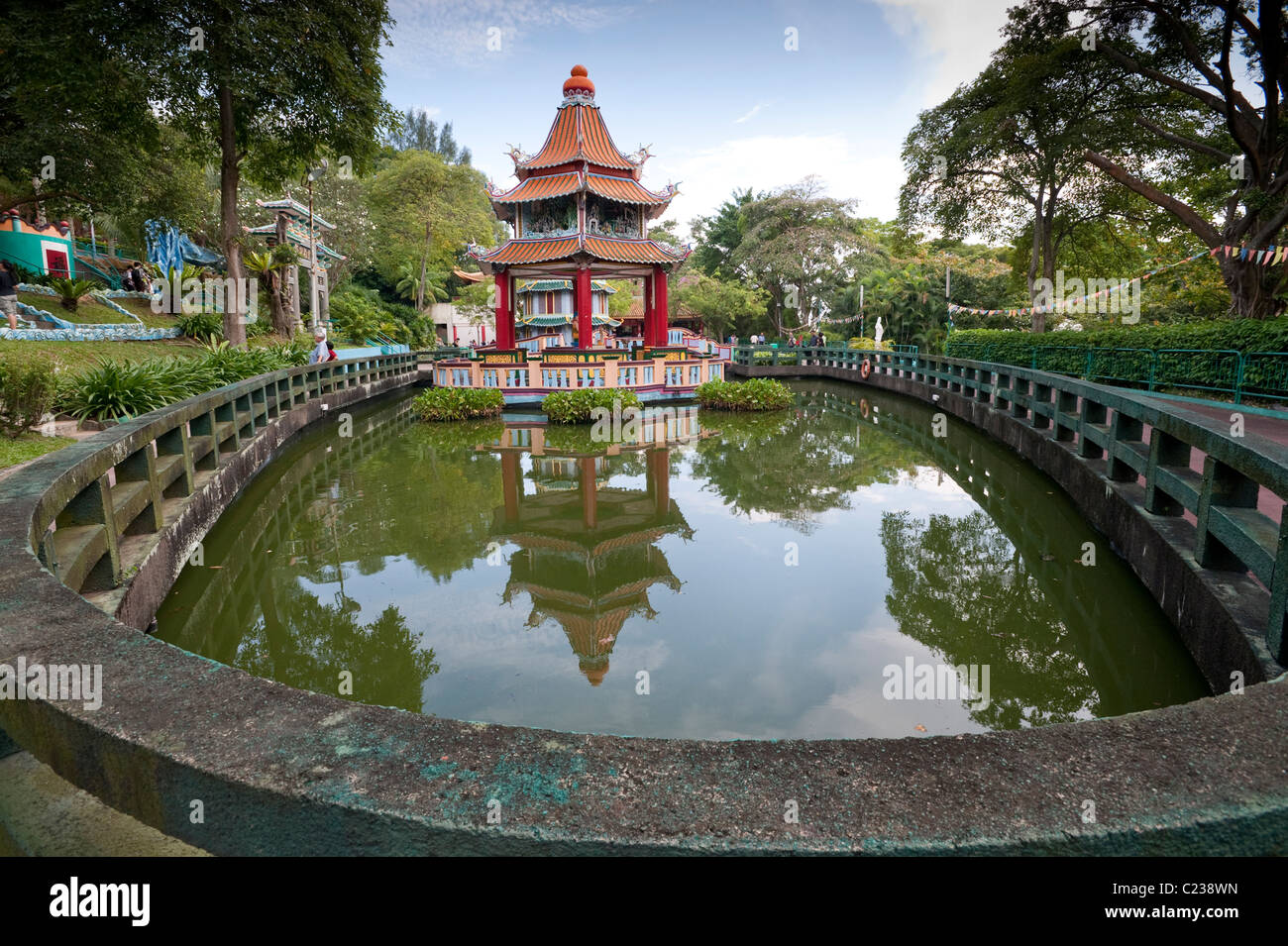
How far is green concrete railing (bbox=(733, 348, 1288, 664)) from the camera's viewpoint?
3.51m

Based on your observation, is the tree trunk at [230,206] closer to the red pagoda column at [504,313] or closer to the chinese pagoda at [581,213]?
the chinese pagoda at [581,213]

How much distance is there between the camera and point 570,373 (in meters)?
18.7

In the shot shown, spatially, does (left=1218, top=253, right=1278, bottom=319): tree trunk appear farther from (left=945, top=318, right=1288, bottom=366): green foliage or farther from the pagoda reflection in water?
the pagoda reflection in water

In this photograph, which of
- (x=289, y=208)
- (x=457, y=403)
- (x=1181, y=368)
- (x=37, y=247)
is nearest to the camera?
(x=1181, y=368)

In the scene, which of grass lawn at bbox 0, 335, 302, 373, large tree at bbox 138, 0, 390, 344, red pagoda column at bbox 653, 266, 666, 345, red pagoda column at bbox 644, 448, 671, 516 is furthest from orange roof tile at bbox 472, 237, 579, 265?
red pagoda column at bbox 644, 448, 671, 516

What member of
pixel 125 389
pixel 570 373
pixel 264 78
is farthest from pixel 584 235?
pixel 125 389

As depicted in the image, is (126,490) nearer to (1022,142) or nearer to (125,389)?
(125,389)

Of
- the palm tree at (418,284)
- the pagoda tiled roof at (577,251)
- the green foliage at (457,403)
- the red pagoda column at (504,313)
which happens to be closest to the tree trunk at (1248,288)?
the pagoda tiled roof at (577,251)

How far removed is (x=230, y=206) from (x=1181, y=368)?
2097 centimetres

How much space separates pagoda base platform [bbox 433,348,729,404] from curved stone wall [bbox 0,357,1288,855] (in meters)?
16.9

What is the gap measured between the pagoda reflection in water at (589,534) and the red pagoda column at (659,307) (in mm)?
12718

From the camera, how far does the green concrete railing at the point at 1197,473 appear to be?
11.5ft

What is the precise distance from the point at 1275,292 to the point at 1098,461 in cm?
1853
